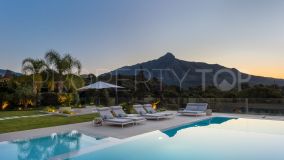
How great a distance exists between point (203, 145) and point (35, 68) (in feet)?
55.9

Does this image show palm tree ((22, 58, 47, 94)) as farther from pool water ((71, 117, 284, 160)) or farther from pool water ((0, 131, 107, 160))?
pool water ((71, 117, 284, 160))

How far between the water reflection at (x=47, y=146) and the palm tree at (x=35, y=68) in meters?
12.5

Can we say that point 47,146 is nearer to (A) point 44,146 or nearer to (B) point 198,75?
(A) point 44,146

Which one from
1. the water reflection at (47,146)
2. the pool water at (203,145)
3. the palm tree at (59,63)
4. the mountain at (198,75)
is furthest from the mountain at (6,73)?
the pool water at (203,145)

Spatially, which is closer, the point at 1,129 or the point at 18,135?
the point at 18,135

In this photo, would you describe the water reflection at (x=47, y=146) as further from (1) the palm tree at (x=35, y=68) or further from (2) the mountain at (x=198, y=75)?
(2) the mountain at (x=198, y=75)

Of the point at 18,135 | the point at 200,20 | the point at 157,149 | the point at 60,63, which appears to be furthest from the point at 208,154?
the point at 60,63

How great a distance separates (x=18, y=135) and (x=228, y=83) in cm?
2465

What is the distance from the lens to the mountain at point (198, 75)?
92.8 ft

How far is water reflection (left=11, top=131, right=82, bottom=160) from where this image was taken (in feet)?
21.5

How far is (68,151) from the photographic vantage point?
6738 mm

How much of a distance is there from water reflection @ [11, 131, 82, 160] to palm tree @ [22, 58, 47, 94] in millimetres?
12456

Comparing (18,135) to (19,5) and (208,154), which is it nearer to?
(208,154)

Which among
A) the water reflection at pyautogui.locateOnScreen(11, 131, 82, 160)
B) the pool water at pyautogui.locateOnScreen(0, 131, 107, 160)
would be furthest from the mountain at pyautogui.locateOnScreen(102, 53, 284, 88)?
the pool water at pyautogui.locateOnScreen(0, 131, 107, 160)
